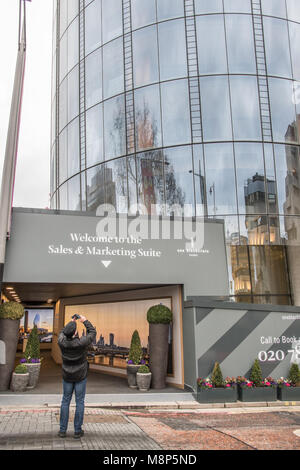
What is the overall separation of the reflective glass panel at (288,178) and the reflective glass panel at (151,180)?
Result: 5.70 m

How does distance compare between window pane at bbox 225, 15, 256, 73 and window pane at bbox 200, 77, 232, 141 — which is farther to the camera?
window pane at bbox 225, 15, 256, 73

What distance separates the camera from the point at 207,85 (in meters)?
20.4

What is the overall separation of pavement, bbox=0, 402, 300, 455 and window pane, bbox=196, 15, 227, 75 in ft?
53.6

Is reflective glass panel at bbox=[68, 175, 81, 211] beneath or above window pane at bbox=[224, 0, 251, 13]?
beneath

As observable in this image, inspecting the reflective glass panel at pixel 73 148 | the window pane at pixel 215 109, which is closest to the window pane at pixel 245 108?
the window pane at pixel 215 109

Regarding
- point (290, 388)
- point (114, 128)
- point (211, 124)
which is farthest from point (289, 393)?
point (114, 128)

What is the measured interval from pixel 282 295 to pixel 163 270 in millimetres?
8737

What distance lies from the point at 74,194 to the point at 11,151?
11936mm

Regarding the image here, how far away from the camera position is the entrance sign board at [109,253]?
1155 cm

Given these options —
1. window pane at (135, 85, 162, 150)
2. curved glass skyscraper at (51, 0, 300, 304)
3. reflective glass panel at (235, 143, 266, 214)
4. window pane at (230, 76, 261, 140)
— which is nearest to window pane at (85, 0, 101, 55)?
curved glass skyscraper at (51, 0, 300, 304)

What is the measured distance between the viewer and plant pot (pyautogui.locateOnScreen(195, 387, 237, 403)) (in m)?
10.6

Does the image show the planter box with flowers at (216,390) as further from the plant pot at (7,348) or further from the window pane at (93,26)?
the window pane at (93,26)

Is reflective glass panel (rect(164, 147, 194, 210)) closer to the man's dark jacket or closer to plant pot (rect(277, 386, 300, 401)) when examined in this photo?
plant pot (rect(277, 386, 300, 401))

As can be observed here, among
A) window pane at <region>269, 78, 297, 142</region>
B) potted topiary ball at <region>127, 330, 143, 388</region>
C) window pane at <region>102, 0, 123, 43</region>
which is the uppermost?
window pane at <region>102, 0, 123, 43</region>
